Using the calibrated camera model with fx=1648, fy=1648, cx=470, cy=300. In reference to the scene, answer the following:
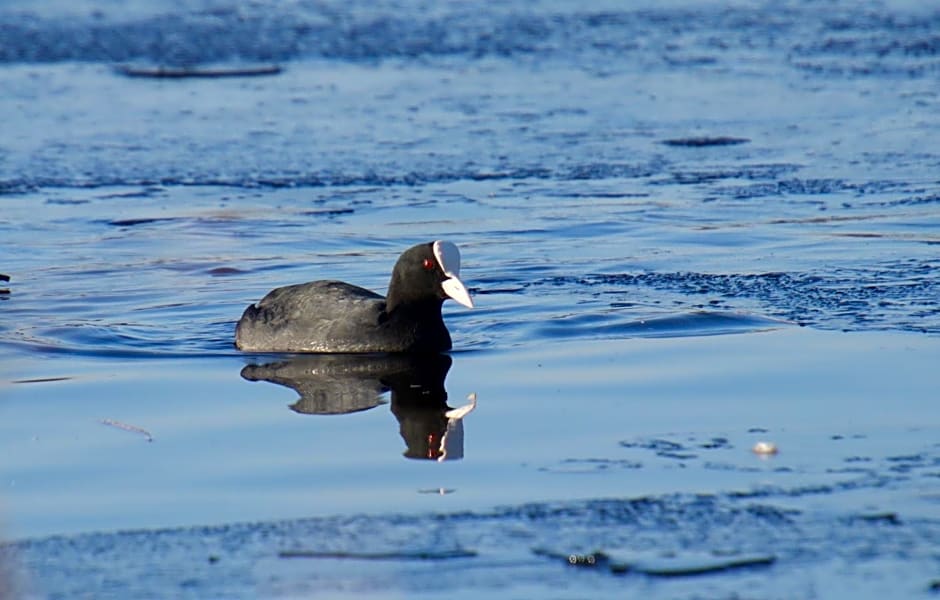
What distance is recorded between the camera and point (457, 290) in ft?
25.3

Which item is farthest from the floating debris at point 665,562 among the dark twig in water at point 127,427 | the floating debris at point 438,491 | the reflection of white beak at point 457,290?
the reflection of white beak at point 457,290

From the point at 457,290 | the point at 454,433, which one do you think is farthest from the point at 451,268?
the point at 454,433

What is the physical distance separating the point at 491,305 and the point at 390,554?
4.39 metres

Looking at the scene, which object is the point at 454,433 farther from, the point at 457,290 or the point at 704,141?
the point at 704,141

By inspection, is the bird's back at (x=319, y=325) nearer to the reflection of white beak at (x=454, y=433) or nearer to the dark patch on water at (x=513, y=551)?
the reflection of white beak at (x=454, y=433)

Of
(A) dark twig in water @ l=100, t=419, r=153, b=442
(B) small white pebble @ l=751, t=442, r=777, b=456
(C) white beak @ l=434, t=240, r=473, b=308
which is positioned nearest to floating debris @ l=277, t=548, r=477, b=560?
(B) small white pebble @ l=751, t=442, r=777, b=456

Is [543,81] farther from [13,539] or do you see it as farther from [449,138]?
[13,539]

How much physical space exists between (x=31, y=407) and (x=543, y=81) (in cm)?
989

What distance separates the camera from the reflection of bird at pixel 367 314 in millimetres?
7816

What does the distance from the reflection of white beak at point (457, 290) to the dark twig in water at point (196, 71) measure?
9.25 metres

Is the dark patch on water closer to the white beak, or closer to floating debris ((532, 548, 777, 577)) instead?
floating debris ((532, 548, 777, 577))

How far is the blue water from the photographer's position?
472 centimetres

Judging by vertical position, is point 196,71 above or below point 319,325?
above

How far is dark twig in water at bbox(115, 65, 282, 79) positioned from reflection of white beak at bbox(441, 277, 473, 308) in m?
9.25
